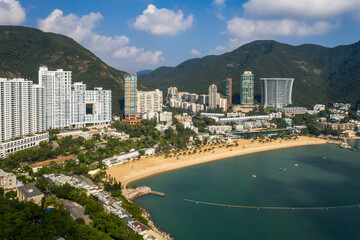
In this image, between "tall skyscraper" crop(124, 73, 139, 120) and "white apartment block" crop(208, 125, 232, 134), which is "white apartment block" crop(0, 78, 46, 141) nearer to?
"tall skyscraper" crop(124, 73, 139, 120)

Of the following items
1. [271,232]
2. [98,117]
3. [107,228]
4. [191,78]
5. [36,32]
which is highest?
[36,32]

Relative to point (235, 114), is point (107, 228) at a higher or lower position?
lower

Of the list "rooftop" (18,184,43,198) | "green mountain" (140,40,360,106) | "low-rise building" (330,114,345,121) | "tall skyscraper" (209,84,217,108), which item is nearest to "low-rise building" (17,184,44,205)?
"rooftop" (18,184,43,198)

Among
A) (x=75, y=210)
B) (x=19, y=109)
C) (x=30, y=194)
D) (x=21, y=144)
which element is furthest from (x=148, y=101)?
(x=75, y=210)

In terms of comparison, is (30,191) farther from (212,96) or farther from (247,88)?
(247,88)

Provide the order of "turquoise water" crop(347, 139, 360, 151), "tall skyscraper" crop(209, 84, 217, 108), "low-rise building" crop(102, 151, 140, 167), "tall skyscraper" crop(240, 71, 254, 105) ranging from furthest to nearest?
"tall skyscraper" crop(240, 71, 254, 105)
"tall skyscraper" crop(209, 84, 217, 108)
"turquoise water" crop(347, 139, 360, 151)
"low-rise building" crop(102, 151, 140, 167)

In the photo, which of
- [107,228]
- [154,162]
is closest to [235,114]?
[154,162]

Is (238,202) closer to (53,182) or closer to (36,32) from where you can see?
(53,182)
